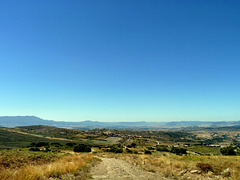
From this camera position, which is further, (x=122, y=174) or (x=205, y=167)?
(x=122, y=174)

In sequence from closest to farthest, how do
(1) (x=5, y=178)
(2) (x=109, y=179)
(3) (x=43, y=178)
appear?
(1) (x=5, y=178), (3) (x=43, y=178), (2) (x=109, y=179)

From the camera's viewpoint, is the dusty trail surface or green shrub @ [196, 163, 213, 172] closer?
the dusty trail surface

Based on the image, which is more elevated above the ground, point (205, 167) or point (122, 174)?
point (205, 167)

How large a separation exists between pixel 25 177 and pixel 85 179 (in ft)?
14.2

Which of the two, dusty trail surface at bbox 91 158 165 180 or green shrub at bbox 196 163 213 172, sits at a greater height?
green shrub at bbox 196 163 213 172

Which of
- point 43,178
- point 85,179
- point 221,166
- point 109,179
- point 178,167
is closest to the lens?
point 43,178

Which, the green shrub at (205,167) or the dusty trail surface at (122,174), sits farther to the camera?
the green shrub at (205,167)

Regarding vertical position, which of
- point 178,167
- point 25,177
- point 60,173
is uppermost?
point 25,177

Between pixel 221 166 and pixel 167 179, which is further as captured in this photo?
pixel 221 166

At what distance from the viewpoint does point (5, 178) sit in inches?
317

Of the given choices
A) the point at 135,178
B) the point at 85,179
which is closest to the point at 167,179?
the point at 135,178

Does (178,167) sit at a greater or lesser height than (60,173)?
lesser

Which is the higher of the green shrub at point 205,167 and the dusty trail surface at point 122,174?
the green shrub at point 205,167

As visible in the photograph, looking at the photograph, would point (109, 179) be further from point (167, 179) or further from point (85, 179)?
point (167, 179)
